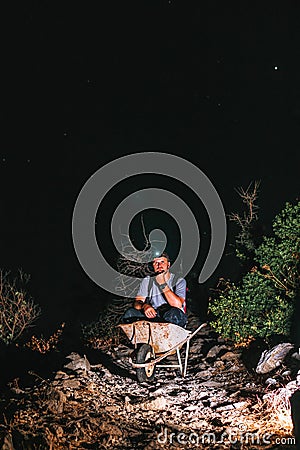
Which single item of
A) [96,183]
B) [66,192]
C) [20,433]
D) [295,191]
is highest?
[66,192]

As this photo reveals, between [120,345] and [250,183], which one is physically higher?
[250,183]

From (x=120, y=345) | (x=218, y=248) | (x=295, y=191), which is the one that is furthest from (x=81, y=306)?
(x=295, y=191)

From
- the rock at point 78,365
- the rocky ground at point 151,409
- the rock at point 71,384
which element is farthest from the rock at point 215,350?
the rock at point 71,384

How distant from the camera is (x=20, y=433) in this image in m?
4.02

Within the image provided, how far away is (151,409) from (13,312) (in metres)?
4.70

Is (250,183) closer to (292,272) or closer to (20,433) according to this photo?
(292,272)

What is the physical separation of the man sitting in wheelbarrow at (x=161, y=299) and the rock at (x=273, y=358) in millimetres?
1122

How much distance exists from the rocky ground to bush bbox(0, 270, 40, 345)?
258 centimetres

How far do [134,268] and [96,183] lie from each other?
3.02 metres

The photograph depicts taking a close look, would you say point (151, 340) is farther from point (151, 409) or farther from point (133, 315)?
point (151, 409)

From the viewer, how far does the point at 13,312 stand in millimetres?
8906

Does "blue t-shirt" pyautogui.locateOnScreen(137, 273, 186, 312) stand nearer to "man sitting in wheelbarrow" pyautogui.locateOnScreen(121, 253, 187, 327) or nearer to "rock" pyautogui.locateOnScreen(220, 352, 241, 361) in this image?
"man sitting in wheelbarrow" pyautogui.locateOnScreen(121, 253, 187, 327)

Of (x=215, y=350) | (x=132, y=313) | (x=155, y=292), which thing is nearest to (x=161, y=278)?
(x=155, y=292)

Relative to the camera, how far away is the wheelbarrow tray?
18.0 feet
